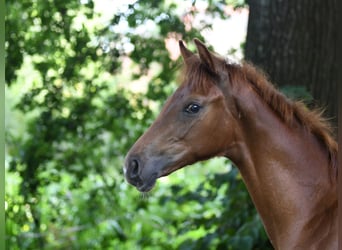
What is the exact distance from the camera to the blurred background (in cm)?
477

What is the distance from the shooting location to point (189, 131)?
296cm

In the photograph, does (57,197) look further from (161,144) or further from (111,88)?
(161,144)

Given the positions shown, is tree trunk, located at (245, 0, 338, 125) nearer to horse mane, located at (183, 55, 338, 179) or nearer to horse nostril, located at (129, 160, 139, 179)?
horse mane, located at (183, 55, 338, 179)

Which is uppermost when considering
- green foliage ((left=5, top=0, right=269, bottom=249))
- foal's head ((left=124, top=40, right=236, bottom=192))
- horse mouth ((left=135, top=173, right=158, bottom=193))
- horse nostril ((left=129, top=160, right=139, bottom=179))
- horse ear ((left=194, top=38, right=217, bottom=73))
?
horse ear ((left=194, top=38, right=217, bottom=73))

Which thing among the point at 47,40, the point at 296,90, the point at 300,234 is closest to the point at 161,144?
the point at 300,234

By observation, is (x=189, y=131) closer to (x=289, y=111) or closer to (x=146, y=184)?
(x=146, y=184)

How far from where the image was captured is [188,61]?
308 centimetres

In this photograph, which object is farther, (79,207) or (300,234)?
(79,207)

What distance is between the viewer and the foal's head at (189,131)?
293cm

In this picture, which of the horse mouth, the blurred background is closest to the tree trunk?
the blurred background

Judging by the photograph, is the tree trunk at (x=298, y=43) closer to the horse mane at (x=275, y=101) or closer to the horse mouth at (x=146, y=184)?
the horse mane at (x=275, y=101)

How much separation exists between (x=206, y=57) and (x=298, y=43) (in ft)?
6.34

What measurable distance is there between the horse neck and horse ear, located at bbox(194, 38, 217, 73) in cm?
17

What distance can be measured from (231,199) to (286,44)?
44.0 inches
